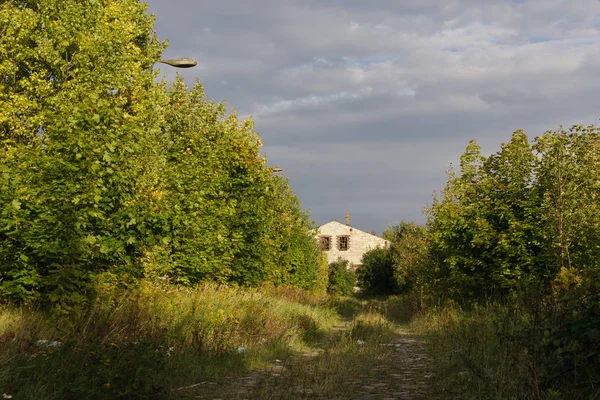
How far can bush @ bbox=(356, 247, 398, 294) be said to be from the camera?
194 feet

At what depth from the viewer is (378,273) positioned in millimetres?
60688

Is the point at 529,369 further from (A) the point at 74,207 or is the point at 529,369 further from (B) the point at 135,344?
(A) the point at 74,207

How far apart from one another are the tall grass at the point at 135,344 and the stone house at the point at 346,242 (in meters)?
55.2

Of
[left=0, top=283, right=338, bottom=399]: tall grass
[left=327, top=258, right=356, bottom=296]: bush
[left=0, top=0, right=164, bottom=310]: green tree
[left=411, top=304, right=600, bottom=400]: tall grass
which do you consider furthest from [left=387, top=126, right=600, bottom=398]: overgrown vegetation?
[left=327, top=258, right=356, bottom=296]: bush

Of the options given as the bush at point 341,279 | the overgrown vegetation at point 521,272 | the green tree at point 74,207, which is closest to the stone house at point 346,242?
the bush at point 341,279

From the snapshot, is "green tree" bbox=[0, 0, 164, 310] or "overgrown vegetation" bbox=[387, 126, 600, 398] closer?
"overgrown vegetation" bbox=[387, 126, 600, 398]

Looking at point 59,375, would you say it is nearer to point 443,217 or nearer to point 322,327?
point 322,327

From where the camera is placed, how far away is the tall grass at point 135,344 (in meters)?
6.48

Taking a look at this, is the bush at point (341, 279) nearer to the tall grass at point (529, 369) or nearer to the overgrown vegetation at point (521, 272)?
the overgrown vegetation at point (521, 272)

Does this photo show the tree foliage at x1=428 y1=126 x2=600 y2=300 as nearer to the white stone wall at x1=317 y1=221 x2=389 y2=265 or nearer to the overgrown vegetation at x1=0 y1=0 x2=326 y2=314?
the overgrown vegetation at x1=0 y1=0 x2=326 y2=314

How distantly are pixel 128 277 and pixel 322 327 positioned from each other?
10.5m

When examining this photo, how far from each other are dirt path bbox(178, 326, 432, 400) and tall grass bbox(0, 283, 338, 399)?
708 mm

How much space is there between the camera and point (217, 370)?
9.66 metres

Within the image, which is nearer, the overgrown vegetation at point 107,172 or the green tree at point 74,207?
the green tree at point 74,207
